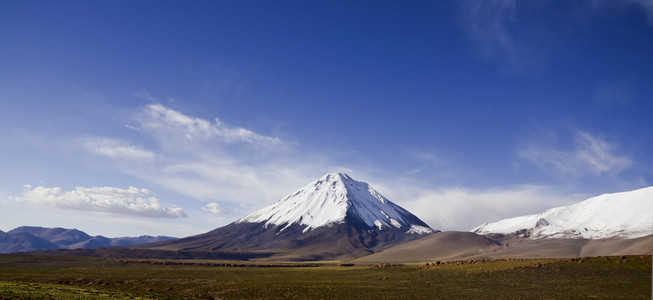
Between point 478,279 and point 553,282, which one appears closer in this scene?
point 553,282

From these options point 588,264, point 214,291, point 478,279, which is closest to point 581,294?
point 478,279

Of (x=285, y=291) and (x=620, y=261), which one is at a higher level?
(x=620, y=261)

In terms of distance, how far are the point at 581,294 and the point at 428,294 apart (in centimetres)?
1720

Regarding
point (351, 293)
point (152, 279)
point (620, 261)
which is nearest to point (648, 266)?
point (620, 261)

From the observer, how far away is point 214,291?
53844mm

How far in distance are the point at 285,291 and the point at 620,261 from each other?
53.5 meters

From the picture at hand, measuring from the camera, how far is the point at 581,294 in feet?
146

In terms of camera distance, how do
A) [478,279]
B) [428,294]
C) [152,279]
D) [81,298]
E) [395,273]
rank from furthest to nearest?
1. [395,273]
2. [152,279]
3. [478,279]
4. [428,294]
5. [81,298]

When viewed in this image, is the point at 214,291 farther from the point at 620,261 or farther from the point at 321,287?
the point at 620,261

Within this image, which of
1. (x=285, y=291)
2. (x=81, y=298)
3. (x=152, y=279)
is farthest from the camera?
(x=152, y=279)

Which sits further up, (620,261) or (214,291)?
(620,261)

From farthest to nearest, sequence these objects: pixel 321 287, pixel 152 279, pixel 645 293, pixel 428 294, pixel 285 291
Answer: pixel 152 279 < pixel 321 287 < pixel 285 291 < pixel 428 294 < pixel 645 293

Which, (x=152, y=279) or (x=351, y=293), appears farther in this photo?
(x=152, y=279)

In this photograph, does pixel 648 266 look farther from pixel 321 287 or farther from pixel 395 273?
pixel 321 287
